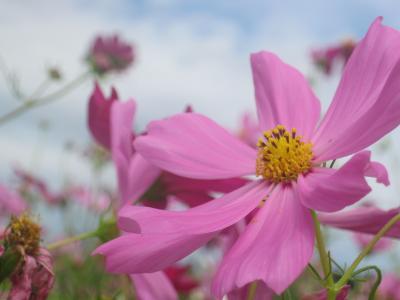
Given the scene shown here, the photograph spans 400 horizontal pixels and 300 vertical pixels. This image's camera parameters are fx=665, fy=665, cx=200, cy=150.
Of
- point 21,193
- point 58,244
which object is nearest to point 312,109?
point 58,244

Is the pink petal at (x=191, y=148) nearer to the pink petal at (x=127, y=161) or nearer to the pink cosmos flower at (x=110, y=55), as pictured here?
Answer: the pink petal at (x=127, y=161)

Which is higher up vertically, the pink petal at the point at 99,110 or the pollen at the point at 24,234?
the pink petal at the point at 99,110

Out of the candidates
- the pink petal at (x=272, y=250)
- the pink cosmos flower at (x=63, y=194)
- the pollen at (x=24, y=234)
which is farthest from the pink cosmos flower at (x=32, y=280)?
the pink cosmos flower at (x=63, y=194)

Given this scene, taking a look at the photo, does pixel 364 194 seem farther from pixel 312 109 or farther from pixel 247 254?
pixel 312 109

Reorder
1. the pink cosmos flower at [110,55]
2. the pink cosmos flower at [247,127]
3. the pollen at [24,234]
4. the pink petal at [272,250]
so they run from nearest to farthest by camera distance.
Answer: the pink petal at [272,250] → the pollen at [24,234] → the pink cosmos flower at [110,55] → the pink cosmos flower at [247,127]

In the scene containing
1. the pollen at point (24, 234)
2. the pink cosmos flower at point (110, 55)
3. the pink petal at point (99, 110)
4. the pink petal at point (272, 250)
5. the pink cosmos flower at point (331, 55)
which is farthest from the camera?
the pink cosmos flower at point (331, 55)

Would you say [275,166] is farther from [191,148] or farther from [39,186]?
[39,186]

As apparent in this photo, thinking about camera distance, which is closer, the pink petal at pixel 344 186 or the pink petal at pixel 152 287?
the pink petal at pixel 344 186

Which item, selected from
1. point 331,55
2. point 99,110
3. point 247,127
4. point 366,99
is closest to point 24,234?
point 99,110
